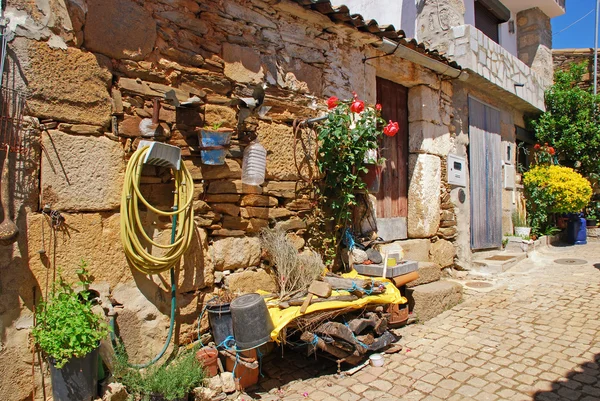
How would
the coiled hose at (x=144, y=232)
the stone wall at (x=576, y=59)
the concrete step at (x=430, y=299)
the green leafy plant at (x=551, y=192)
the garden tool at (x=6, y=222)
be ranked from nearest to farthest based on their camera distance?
the garden tool at (x=6, y=222), the coiled hose at (x=144, y=232), the concrete step at (x=430, y=299), the green leafy plant at (x=551, y=192), the stone wall at (x=576, y=59)

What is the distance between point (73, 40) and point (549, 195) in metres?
8.72

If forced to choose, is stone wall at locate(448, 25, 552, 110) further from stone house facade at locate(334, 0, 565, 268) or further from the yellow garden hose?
the yellow garden hose

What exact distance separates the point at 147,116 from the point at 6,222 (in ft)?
4.01

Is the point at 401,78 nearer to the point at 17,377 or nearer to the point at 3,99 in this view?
the point at 3,99

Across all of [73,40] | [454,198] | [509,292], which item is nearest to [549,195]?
[454,198]

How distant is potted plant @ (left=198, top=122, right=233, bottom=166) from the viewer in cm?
332

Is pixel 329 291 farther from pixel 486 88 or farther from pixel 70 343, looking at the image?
pixel 486 88

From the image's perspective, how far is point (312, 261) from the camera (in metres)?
3.86

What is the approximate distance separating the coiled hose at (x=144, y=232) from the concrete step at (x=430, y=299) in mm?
2655

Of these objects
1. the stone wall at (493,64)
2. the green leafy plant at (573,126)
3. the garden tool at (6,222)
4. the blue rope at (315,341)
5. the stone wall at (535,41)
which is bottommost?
the blue rope at (315,341)

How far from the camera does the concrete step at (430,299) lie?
4520 millimetres

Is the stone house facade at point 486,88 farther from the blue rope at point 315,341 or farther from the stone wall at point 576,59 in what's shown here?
the blue rope at point 315,341

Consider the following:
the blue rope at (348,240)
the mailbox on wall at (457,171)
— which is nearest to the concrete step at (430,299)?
the blue rope at (348,240)

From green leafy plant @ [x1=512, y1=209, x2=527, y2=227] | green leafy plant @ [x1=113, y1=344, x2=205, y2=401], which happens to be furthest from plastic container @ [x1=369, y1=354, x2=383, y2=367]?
green leafy plant @ [x1=512, y1=209, x2=527, y2=227]
